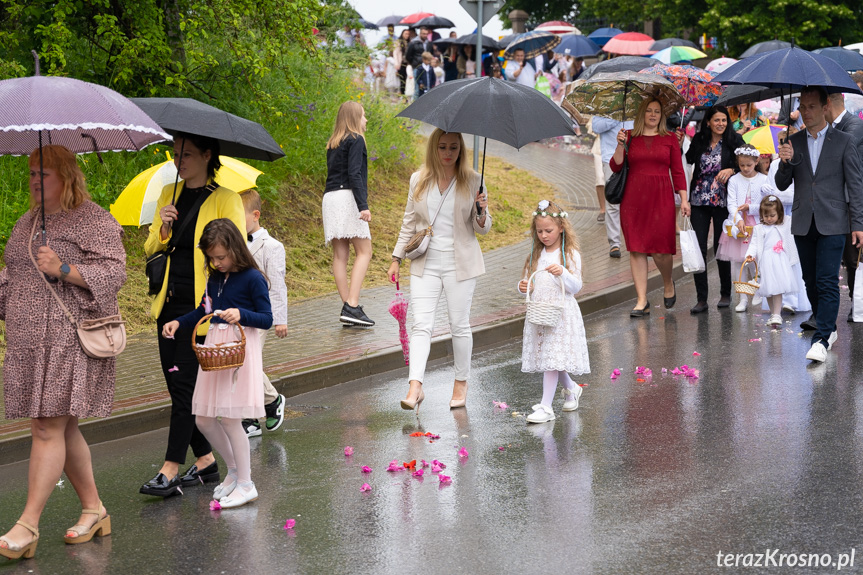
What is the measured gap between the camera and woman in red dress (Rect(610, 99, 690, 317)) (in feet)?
35.3

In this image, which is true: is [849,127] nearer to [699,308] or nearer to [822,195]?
[822,195]

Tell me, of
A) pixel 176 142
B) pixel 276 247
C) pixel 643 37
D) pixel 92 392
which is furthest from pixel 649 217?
pixel 643 37

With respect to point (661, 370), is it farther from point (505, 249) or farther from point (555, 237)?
point (505, 249)

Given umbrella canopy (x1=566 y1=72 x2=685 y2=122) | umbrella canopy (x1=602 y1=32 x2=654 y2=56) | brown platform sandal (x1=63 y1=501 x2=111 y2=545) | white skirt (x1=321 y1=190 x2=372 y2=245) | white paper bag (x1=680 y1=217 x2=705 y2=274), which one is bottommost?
brown platform sandal (x1=63 y1=501 x2=111 y2=545)

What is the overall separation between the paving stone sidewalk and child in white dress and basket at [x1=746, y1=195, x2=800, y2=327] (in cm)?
198

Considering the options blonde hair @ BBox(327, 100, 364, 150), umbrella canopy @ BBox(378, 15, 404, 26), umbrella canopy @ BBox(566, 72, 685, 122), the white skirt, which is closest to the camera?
blonde hair @ BBox(327, 100, 364, 150)

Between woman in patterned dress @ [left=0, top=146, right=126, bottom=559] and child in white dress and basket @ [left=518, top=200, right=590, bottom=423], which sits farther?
child in white dress and basket @ [left=518, top=200, right=590, bottom=423]

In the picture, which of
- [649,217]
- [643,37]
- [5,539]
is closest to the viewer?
[5,539]

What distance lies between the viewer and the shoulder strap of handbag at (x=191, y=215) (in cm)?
579

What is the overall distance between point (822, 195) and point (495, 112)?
3.20 metres

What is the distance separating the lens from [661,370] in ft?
28.5

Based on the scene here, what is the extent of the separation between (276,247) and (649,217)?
5135 millimetres

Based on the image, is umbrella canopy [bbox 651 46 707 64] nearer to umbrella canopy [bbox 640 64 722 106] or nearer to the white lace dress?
umbrella canopy [bbox 640 64 722 106]

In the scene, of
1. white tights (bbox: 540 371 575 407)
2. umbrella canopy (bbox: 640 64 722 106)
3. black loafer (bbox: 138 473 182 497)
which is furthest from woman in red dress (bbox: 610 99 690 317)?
black loafer (bbox: 138 473 182 497)
